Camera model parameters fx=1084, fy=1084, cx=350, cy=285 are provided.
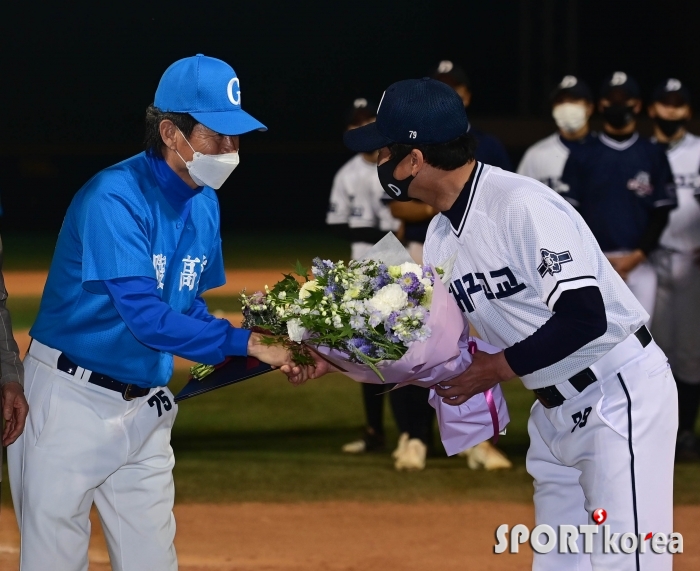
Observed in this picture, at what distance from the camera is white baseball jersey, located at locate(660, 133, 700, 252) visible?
26.7 feet

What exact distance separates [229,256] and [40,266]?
380cm

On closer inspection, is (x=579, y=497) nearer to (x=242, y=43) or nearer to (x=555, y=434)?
(x=555, y=434)

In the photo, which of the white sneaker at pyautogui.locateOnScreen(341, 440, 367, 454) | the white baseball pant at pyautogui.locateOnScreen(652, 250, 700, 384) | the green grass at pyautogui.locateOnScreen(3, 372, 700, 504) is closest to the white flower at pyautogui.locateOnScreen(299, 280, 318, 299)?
the green grass at pyautogui.locateOnScreen(3, 372, 700, 504)

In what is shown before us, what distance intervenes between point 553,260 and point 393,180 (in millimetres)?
686

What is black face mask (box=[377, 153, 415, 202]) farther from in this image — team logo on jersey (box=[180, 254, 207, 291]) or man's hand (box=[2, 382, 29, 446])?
man's hand (box=[2, 382, 29, 446])

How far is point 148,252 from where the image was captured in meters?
3.55

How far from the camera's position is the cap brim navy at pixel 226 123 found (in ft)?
11.9

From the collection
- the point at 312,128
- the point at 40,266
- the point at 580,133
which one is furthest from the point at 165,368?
the point at 312,128

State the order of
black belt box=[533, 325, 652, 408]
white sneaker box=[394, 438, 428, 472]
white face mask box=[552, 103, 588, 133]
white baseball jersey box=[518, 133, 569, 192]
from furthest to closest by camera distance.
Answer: white face mask box=[552, 103, 588, 133] → white baseball jersey box=[518, 133, 569, 192] → white sneaker box=[394, 438, 428, 472] → black belt box=[533, 325, 652, 408]

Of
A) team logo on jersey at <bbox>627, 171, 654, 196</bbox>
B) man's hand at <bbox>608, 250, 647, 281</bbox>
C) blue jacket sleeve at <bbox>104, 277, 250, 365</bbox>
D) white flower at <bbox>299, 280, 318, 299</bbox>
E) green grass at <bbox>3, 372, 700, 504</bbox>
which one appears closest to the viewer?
blue jacket sleeve at <bbox>104, 277, 250, 365</bbox>

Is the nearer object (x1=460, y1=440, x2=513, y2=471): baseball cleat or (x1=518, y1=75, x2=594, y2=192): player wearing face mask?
(x1=460, y1=440, x2=513, y2=471): baseball cleat

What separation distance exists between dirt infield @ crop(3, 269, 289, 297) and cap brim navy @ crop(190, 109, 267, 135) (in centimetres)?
1293

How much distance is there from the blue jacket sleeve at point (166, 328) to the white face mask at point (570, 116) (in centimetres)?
541

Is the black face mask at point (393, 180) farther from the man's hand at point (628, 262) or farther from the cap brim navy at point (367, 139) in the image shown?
the man's hand at point (628, 262)
